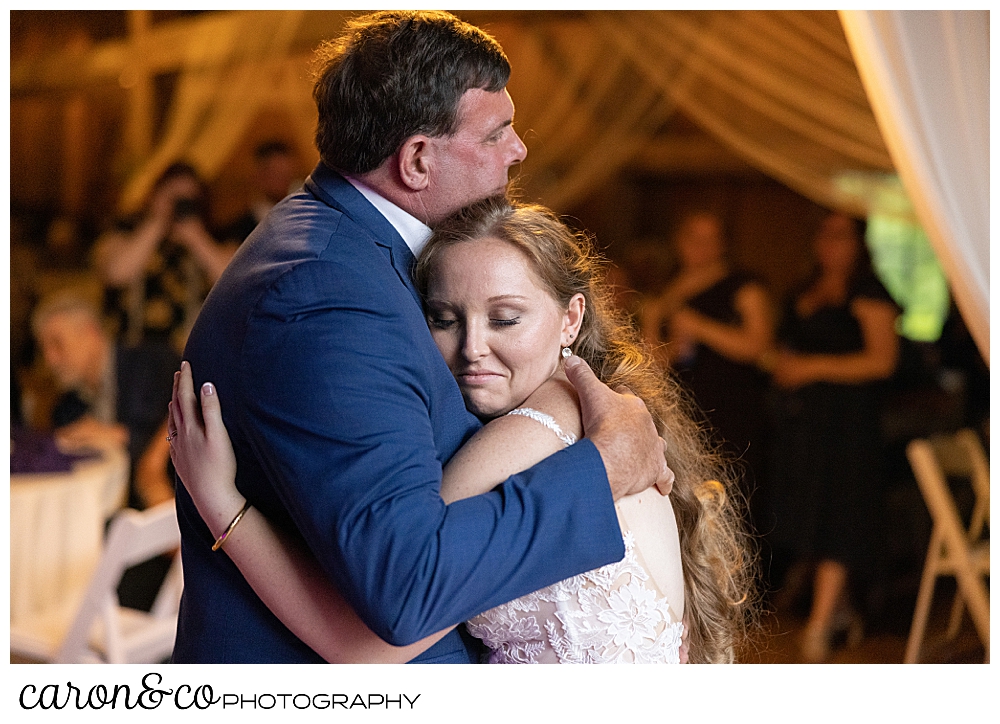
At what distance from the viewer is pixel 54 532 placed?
3615mm

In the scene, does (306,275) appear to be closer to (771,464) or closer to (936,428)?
(771,464)

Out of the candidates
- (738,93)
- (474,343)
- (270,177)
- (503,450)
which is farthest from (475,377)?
(270,177)

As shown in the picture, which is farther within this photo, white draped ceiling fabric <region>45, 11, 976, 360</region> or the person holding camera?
the person holding camera

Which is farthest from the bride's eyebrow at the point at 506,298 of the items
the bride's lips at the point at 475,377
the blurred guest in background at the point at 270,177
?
the blurred guest in background at the point at 270,177

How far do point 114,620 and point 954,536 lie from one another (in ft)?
9.00

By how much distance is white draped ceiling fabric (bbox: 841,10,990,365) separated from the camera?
2244mm

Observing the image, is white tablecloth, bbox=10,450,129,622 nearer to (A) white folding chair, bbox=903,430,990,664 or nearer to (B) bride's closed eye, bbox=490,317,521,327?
(B) bride's closed eye, bbox=490,317,521,327

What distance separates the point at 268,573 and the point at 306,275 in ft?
1.26

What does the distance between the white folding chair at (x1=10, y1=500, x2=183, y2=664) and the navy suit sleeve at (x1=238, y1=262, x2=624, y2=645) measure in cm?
160

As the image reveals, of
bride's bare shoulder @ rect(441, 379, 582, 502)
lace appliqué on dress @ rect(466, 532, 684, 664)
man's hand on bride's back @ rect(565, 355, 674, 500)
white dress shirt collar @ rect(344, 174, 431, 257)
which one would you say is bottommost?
lace appliqué on dress @ rect(466, 532, 684, 664)

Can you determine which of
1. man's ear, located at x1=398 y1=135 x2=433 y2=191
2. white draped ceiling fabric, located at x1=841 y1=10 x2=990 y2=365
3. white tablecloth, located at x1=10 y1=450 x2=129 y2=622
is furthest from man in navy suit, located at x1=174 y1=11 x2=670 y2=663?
white tablecloth, located at x1=10 y1=450 x2=129 y2=622

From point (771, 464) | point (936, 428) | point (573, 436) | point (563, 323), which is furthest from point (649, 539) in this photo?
point (936, 428)

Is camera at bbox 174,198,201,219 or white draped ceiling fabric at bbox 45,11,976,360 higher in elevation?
white draped ceiling fabric at bbox 45,11,976,360

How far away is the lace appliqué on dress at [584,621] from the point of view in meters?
1.39
